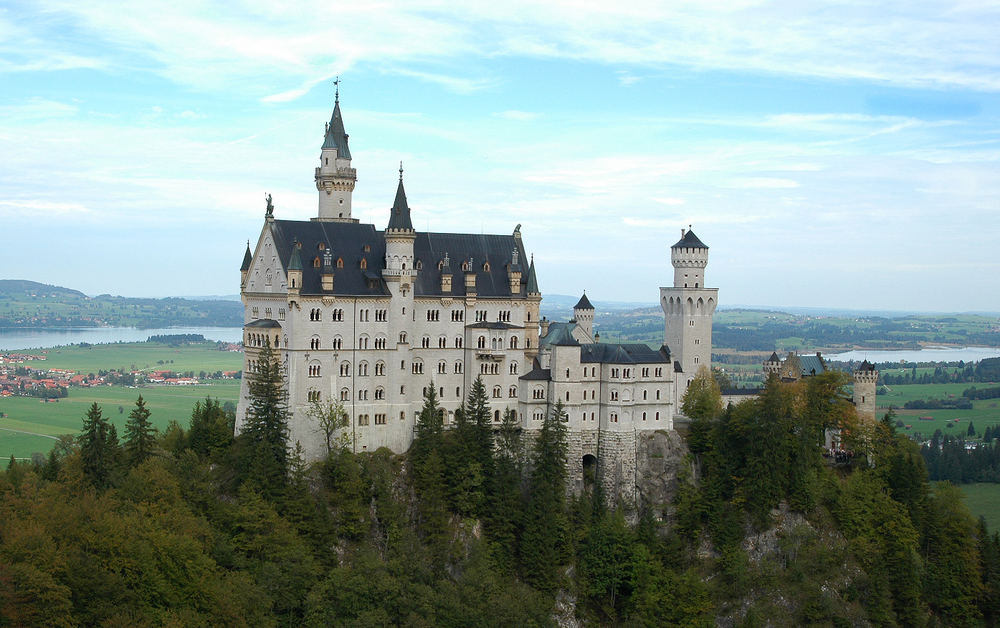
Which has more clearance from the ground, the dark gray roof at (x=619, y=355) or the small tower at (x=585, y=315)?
the small tower at (x=585, y=315)

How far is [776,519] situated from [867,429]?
43.1 ft

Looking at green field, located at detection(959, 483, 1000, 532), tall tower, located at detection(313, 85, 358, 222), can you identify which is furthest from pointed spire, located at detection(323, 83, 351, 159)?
green field, located at detection(959, 483, 1000, 532)

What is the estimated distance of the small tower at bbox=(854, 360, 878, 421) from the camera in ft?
320

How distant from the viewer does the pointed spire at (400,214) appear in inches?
3447

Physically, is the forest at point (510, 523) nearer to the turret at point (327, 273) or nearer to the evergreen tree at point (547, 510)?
the evergreen tree at point (547, 510)

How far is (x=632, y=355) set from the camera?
90.9 meters

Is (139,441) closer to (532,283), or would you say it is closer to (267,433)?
(267,433)

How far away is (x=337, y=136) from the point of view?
309 ft

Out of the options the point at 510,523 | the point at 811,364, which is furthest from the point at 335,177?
the point at 811,364

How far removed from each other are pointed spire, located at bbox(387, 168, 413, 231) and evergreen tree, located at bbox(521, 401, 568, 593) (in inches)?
758

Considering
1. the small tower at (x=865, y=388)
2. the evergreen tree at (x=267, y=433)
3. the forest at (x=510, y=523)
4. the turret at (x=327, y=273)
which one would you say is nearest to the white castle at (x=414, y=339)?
the turret at (x=327, y=273)

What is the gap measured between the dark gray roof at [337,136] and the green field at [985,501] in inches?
3276

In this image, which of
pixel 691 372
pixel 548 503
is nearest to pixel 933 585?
pixel 691 372

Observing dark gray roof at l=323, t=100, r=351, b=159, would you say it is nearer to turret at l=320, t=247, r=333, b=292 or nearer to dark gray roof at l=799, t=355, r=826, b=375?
turret at l=320, t=247, r=333, b=292
